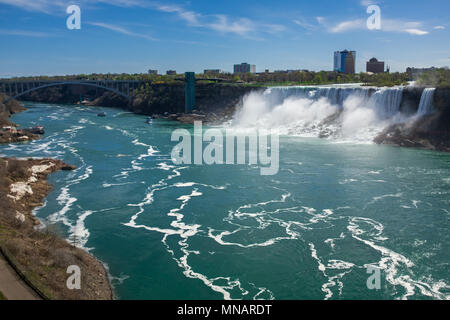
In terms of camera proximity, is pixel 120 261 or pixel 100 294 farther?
pixel 120 261

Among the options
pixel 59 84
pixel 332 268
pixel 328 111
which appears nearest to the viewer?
pixel 332 268

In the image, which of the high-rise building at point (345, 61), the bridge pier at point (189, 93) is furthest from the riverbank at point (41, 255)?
the high-rise building at point (345, 61)

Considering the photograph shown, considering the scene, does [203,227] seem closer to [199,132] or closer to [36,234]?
[36,234]

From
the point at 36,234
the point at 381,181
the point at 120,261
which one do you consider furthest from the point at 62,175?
the point at 381,181

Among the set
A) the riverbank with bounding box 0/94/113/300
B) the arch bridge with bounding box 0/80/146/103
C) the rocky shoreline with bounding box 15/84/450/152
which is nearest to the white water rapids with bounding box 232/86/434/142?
the rocky shoreline with bounding box 15/84/450/152

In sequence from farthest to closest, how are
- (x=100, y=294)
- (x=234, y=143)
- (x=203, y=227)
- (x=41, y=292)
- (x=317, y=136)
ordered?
(x=317, y=136)
(x=234, y=143)
(x=203, y=227)
(x=100, y=294)
(x=41, y=292)

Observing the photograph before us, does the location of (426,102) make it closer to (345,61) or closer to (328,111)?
(328,111)

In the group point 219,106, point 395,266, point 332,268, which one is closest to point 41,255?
point 332,268
